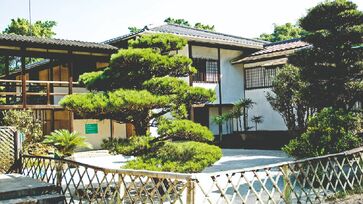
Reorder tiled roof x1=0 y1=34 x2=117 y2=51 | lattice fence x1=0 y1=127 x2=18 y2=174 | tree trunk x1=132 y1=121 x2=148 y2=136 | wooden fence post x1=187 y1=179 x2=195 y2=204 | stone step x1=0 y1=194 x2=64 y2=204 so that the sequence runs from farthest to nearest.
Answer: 1. tiled roof x1=0 y1=34 x2=117 y2=51
2. lattice fence x1=0 y1=127 x2=18 y2=174
3. tree trunk x1=132 y1=121 x2=148 y2=136
4. stone step x1=0 y1=194 x2=64 y2=204
5. wooden fence post x1=187 y1=179 x2=195 y2=204

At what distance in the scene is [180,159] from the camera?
7.76m

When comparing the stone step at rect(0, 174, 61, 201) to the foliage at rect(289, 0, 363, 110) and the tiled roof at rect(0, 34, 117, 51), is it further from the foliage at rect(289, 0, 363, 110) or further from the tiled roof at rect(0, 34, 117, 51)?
the foliage at rect(289, 0, 363, 110)

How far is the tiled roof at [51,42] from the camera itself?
14.1 meters

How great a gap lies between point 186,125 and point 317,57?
538cm

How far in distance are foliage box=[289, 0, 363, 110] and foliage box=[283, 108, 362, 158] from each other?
5.61 ft

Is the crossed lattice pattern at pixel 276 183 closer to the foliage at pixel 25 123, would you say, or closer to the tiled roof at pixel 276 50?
the foliage at pixel 25 123

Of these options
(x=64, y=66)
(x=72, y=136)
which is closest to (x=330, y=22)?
(x=72, y=136)

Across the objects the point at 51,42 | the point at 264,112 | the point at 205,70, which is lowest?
the point at 264,112

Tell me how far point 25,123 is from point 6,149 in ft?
15.1

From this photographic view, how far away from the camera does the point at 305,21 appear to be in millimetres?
11336

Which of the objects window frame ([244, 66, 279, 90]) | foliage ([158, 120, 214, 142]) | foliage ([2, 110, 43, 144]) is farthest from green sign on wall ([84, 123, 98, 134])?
foliage ([158, 120, 214, 142])

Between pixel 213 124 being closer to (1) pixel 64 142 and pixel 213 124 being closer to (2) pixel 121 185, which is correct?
(1) pixel 64 142

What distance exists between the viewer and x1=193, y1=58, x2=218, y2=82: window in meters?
19.0

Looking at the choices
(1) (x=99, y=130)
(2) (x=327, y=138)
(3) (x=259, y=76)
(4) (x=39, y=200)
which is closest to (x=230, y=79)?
(3) (x=259, y=76)
